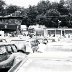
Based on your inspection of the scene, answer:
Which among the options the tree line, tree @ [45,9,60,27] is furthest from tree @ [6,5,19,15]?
tree @ [45,9,60,27]

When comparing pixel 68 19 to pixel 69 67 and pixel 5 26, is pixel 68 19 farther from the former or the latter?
pixel 69 67

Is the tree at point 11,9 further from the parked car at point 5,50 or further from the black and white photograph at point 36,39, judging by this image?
the parked car at point 5,50

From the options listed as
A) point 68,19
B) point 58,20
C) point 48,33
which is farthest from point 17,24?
point 68,19

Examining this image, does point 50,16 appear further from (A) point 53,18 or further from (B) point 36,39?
(B) point 36,39

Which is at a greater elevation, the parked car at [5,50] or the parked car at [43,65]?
the parked car at [43,65]

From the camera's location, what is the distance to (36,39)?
3584cm

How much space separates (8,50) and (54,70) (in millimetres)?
10141

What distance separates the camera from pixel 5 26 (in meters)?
89.2

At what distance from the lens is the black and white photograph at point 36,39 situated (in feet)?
15.9

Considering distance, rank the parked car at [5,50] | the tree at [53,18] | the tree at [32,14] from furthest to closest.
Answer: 1. the tree at [32,14]
2. the tree at [53,18]
3. the parked car at [5,50]

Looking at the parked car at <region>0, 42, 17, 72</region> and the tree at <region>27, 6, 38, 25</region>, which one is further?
the tree at <region>27, 6, 38, 25</region>

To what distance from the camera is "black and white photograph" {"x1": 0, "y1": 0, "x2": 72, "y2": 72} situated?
485 centimetres

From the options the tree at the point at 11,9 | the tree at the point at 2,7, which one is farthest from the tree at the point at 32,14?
the tree at the point at 2,7

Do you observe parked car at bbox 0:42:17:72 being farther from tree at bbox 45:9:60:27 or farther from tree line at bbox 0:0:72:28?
tree at bbox 45:9:60:27
